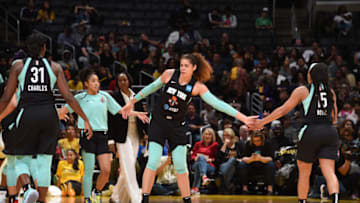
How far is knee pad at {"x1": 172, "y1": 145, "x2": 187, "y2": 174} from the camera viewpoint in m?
7.72

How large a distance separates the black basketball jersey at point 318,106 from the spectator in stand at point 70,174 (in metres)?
6.07

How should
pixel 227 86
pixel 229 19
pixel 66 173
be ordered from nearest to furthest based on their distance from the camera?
1. pixel 66 173
2. pixel 227 86
3. pixel 229 19

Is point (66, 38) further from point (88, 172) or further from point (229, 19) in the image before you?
point (88, 172)

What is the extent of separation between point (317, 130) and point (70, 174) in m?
6.32

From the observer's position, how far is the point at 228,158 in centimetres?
1261

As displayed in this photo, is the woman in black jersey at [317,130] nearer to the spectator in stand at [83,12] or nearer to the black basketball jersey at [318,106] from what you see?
the black basketball jersey at [318,106]

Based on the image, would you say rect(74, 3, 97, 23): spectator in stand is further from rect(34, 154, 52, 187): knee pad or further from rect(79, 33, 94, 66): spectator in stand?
rect(34, 154, 52, 187): knee pad

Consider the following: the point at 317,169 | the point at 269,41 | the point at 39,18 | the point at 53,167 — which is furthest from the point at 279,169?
the point at 39,18

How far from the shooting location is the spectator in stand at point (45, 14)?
A: 733 inches

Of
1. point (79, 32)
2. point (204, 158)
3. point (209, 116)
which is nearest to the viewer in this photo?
point (204, 158)

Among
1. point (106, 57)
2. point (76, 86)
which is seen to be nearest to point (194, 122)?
point (76, 86)

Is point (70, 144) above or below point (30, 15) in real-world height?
below

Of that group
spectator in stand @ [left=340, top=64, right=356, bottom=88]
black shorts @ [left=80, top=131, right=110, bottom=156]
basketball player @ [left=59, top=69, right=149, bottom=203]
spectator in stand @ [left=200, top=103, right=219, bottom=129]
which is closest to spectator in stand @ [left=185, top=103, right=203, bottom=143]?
spectator in stand @ [left=200, top=103, right=219, bottom=129]

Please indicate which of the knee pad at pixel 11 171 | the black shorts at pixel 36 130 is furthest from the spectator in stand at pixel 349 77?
the black shorts at pixel 36 130
